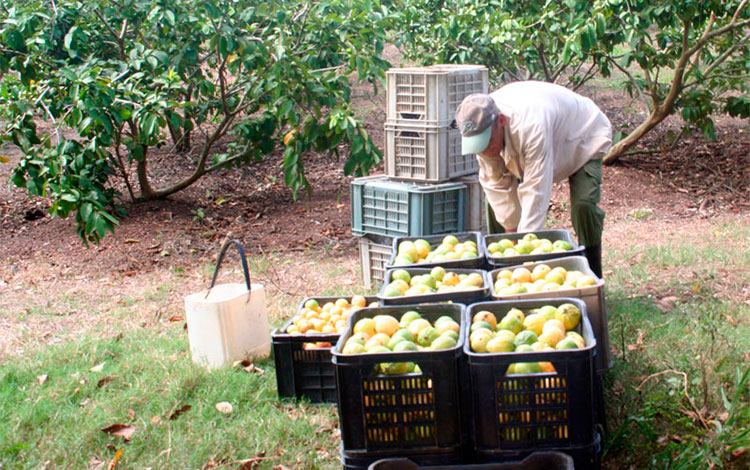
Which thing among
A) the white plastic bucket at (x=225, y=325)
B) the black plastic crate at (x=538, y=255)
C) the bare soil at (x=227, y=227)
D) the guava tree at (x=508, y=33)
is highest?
the guava tree at (x=508, y=33)

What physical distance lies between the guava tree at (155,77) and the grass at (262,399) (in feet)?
5.55

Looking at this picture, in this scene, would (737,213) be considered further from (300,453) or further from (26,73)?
(26,73)

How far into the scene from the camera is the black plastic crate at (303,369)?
13.8 ft

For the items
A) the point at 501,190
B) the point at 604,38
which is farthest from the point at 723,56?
the point at 501,190

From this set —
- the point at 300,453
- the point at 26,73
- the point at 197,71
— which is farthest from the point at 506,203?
the point at 26,73

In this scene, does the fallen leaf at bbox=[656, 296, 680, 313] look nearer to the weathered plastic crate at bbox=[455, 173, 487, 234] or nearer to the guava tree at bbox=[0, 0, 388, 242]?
the weathered plastic crate at bbox=[455, 173, 487, 234]

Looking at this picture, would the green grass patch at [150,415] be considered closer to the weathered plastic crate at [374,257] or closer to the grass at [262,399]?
the grass at [262,399]

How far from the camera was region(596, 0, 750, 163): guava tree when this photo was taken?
25.8 ft

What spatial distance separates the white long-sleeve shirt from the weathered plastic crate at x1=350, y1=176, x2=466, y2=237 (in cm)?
52

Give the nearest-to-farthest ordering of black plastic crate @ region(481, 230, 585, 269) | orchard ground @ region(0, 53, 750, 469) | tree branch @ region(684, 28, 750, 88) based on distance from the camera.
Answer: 1. black plastic crate @ region(481, 230, 585, 269)
2. orchard ground @ region(0, 53, 750, 469)
3. tree branch @ region(684, 28, 750, 88)

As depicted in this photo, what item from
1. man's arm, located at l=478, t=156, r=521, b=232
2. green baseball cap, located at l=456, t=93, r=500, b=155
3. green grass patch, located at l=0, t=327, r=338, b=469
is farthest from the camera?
man's arm, located at l=478, t=156, r=521, b=232

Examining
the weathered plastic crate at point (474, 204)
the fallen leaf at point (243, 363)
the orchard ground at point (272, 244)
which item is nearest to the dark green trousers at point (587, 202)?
the orchard ground at point (272, 244)

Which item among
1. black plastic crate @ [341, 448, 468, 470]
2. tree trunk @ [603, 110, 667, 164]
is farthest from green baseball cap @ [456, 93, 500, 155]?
tree trunk @ [603, 110, 667, 164]

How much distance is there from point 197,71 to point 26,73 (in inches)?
61.1
